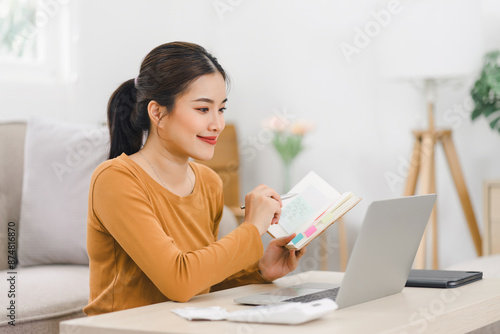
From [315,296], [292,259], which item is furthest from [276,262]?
[315,296]

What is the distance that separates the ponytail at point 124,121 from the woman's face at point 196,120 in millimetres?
120

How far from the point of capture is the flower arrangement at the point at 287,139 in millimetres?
3453

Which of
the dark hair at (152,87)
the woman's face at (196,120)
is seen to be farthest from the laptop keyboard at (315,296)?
the dark hair at (152,87)

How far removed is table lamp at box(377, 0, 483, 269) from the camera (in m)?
2.73

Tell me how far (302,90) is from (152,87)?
2322mm

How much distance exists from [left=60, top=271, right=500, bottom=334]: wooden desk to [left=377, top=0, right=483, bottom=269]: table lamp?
1.59 meters

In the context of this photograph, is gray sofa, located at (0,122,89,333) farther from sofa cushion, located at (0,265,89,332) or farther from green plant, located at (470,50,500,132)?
green plant, located at (470,50,500,132)

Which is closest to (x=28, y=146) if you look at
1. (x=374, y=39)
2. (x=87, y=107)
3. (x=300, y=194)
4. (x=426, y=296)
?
(x=87, y=107)

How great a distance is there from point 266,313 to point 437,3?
7.04ft

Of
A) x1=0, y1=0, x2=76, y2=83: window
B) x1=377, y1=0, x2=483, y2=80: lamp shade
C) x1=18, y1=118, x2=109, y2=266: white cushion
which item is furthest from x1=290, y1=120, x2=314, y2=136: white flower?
x1=18, y1=118, x2=109, y2=266: white cushion

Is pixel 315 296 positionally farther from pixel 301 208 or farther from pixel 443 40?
pixel 443 40

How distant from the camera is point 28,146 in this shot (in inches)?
93.3

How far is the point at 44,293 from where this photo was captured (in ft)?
6.30

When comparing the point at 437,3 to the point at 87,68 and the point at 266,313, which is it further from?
the point at 266,313
